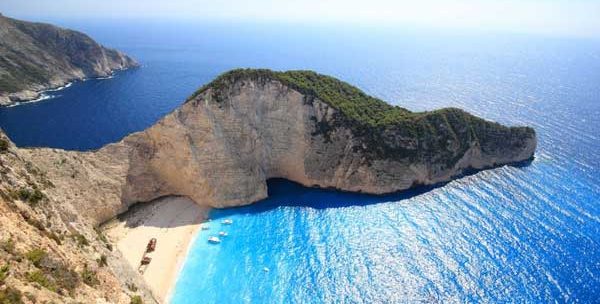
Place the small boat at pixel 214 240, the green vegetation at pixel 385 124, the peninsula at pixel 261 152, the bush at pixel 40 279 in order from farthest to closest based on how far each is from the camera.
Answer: the green vegetation at pixel 385 124 < the peninsula at pixel 261 152 < the small boat at pixel 214 240 < the bush at pixel 40 279

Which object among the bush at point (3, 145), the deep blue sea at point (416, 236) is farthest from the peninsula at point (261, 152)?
the bush at point (3, 145)

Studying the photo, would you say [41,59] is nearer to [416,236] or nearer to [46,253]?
[416,236]

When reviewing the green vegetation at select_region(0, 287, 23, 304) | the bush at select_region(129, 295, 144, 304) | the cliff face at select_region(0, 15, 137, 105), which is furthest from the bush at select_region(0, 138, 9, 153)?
the cliff face at select_region(0, 15, 137, 105)

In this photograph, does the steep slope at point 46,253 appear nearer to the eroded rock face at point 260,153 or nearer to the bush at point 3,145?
the bush at point 3,145

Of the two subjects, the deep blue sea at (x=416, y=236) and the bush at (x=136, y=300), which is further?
the deep blue sea at (x=416, y=236)

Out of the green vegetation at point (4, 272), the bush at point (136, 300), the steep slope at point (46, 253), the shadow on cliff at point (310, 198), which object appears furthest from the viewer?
the shadow on cliff at point (310, 198)

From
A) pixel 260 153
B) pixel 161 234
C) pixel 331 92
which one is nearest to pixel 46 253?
pixel 161 234

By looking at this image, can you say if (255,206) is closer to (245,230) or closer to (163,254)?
(245,230)
